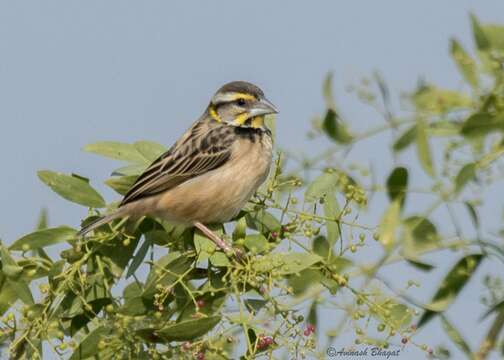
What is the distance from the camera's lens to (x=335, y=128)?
184cm

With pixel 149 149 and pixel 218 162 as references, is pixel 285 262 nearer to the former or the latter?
pixel 149 149

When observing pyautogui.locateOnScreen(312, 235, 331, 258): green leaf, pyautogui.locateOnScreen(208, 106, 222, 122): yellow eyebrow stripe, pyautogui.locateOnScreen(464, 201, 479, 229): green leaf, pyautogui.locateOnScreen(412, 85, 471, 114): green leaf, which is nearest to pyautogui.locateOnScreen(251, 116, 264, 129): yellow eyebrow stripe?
pyautogui.locateOnScreen(208, 106, 222, 122): yellow eyebrow stripe

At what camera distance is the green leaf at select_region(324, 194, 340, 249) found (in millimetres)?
3436

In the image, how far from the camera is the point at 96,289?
367 cm

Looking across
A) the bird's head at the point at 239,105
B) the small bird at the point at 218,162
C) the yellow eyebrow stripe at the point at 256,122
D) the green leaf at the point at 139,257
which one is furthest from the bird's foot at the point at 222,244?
the yellow eyebrow stripe at the point at 256,122

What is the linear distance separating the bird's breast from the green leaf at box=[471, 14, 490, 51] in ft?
9.65

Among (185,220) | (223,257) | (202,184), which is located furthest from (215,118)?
(223,257)

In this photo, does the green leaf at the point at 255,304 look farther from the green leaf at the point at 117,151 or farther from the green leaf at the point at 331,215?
the green leaf at the point at 117,151

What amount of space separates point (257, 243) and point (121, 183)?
40.1 inches

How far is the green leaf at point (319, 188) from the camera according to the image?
11.2 feet

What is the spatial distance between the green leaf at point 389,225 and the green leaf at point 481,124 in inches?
7.3

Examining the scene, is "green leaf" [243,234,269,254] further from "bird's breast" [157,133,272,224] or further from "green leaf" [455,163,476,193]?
"green leaf" [455,163,476,193]

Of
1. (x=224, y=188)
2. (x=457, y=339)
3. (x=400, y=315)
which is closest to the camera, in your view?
(x=457, y=339)

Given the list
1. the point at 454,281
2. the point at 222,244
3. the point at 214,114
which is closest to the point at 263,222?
the point at 222,244
